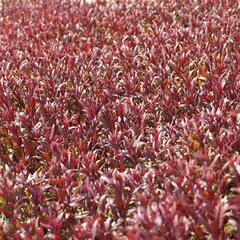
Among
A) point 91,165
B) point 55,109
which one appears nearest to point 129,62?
point 55,109

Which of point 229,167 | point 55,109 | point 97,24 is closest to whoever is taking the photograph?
point 229,167

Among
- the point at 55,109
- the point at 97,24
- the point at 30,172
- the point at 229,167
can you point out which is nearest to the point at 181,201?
the point at 229,167

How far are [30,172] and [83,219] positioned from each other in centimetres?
111

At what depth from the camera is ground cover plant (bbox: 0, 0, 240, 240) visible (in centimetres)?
363

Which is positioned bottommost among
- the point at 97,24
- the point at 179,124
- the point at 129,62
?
the point at 179,124

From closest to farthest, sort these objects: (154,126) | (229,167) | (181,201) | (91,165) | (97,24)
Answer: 1. (181,201)
2. (229,167)
3. (91,165)
4. (154,126)
5. (97,24)

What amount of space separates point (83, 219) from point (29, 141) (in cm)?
141

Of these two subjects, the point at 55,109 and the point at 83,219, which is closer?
the point at 83,219

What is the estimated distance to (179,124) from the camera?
4.84 meters

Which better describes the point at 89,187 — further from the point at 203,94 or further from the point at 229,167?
the point at 203,94

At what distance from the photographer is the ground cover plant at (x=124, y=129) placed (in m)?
3.63

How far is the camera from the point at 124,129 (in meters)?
4.97

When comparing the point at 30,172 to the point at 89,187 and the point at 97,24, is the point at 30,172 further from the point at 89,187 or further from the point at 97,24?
the point at 97,24

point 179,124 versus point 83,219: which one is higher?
point 179,124
